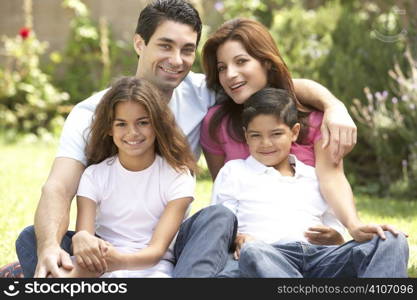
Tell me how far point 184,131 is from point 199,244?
2.86 ft

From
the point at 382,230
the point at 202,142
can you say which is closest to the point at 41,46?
the point at 202,142

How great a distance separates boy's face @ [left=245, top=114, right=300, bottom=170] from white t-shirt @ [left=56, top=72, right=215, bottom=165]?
0.43 m

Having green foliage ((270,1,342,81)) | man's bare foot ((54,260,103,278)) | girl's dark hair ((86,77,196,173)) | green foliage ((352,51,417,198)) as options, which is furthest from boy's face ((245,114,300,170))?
green foliage ((270,1,342,81))

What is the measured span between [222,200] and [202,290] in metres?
0.68

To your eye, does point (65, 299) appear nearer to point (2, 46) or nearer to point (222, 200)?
point (222, 200)

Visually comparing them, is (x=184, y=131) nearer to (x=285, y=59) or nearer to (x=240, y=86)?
(x=240, y=86)

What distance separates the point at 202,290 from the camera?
292cm

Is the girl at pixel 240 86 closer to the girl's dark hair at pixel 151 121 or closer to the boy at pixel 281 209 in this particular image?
the boy at pixel 281 209

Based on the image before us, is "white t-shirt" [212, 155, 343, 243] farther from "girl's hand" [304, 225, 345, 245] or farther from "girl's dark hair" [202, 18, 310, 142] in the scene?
"girl's dark hair" [202, 18, 310, 142]

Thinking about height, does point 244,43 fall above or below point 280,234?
above

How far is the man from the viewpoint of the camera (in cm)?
311

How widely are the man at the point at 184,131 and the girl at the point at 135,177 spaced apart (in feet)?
0.29

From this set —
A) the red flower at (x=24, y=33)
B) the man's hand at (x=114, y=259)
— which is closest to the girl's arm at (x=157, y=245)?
the man's hand at (x=114, y=259)

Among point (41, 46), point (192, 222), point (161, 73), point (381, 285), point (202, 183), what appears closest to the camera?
point (381, 285)
